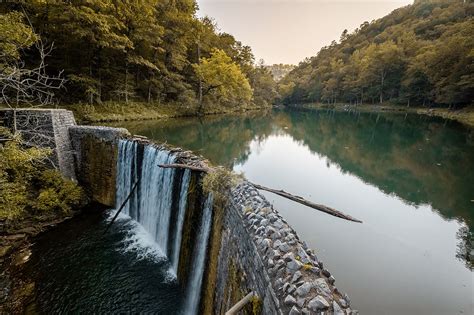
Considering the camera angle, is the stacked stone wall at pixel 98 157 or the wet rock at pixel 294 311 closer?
the wet rock at pixel 294 311

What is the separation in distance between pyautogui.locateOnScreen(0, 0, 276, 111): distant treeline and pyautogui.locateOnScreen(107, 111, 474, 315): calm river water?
928 centimetres

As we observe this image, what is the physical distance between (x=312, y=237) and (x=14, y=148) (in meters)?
8.11

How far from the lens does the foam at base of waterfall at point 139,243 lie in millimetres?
6965

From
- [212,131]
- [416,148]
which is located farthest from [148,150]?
[416,148]

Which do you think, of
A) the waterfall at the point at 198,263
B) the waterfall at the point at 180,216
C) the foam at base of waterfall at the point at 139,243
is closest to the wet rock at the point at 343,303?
the waterfall at the point at 198,263

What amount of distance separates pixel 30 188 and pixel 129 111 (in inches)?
664

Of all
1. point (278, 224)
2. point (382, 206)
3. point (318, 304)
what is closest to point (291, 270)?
point (318, 304)

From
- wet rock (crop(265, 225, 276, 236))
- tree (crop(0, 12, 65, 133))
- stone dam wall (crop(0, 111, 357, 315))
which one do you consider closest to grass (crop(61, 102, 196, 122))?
tree (crop(0, 12, 65, 133))

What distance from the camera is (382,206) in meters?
9.15

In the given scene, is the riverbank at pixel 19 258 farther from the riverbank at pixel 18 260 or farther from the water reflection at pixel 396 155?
the water reflection at pixel 396 155

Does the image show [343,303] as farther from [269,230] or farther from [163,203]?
[163,203]

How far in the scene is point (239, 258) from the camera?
3.68 m

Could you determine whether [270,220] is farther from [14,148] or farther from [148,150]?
[14,148]

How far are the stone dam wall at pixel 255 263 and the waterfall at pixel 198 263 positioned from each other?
0.62 ft
